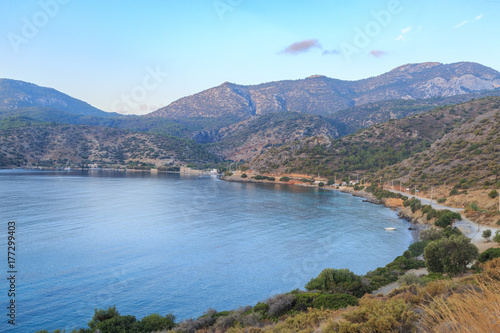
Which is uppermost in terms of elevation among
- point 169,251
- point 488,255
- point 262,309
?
point 488,255

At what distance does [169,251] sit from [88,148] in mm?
159235

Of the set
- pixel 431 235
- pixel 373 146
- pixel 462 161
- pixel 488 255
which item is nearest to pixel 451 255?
pixel 488 255

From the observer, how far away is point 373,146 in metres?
116

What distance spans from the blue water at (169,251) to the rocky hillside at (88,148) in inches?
3976

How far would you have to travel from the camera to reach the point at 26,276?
25922 millimetres

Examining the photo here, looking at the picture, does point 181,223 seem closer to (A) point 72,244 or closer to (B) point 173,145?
(A) point 72,244

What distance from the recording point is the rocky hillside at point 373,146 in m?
105

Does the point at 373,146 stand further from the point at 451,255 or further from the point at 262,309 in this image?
the point at 262,309

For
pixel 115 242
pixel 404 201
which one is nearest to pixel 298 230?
pixel 115 242

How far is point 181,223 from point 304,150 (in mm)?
88737

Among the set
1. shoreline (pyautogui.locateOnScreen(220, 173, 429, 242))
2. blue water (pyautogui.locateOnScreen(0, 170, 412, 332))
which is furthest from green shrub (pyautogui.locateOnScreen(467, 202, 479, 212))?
blue water (pyautogui.locateOnScreen(0, 170, 412, 332))

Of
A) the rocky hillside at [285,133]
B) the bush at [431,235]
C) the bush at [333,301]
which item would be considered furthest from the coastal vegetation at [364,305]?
the rocky hillside at [285,133]

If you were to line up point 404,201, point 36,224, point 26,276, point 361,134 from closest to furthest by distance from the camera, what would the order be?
point 26,276 < point 36,224 < point 404,201 < point 361,134

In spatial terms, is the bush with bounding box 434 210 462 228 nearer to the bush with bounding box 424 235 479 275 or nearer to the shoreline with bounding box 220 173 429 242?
the shoreline with bounding box 220 173 429 242
